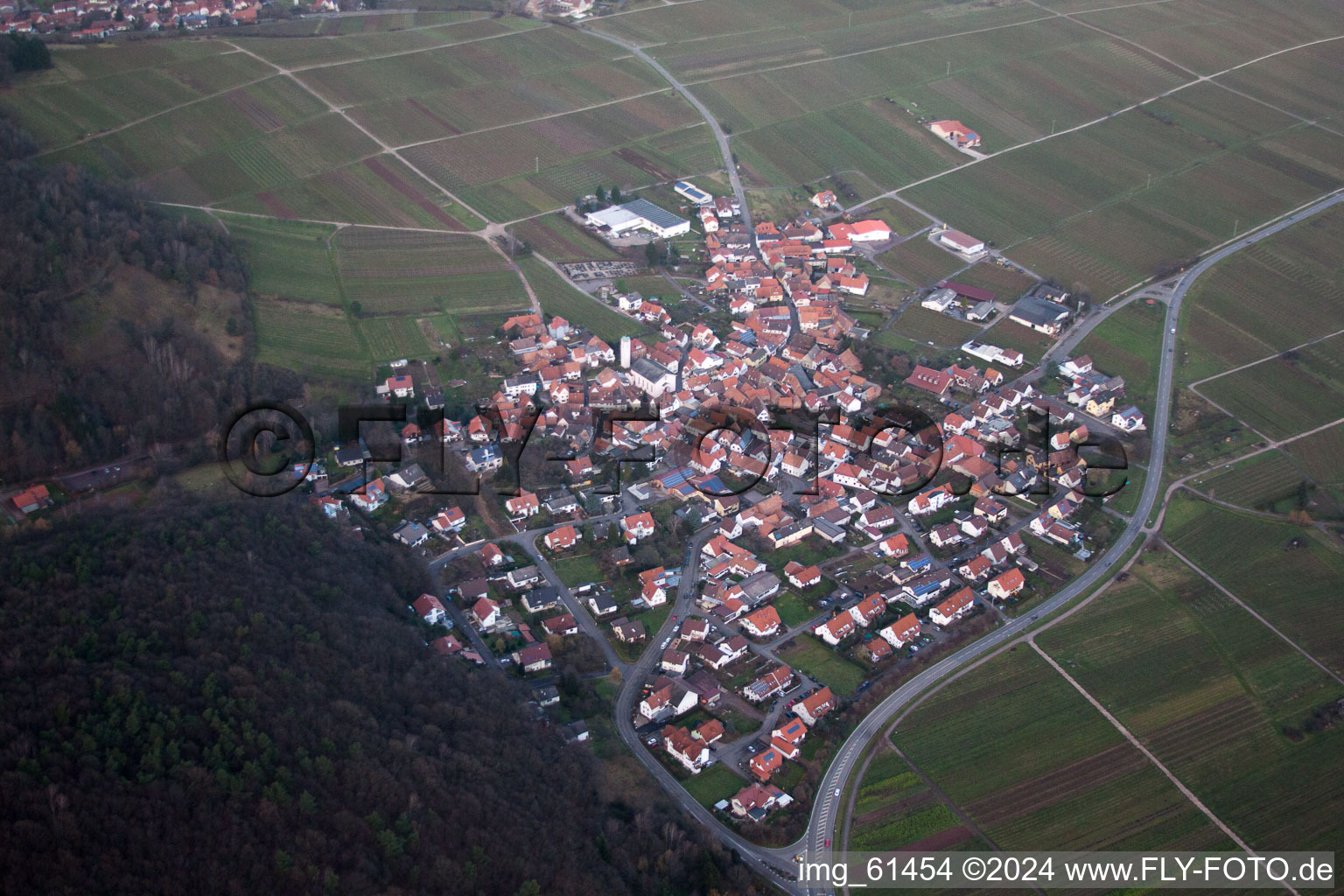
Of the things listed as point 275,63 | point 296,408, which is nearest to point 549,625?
point 296,408

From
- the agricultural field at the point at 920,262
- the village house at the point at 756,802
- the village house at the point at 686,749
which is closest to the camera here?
the village house at the point at 756,802

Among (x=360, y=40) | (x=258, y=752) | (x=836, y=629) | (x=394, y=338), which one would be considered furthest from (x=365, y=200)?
(x=258, y=752)

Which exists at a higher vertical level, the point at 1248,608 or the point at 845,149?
the point at 845,149

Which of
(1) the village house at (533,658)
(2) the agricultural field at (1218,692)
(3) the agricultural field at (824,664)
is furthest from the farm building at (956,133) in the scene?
(1) the village house at (533,658)

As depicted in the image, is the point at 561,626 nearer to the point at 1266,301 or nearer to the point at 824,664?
the point at 824,664

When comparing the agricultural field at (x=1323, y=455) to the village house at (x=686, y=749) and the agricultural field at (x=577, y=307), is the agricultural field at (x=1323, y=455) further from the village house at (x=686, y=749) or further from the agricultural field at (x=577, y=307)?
the agricultural field at (x=577, y=307)

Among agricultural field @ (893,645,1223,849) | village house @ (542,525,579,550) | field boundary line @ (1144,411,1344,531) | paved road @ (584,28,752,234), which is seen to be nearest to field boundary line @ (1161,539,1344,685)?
field boundary line @ (1144,411,1344,531)
